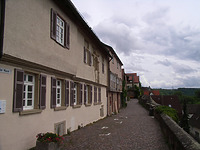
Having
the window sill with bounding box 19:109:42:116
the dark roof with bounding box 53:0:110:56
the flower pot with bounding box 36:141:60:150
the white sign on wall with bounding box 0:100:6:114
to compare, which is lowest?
the flower pot with bounding box 36:141:60:150

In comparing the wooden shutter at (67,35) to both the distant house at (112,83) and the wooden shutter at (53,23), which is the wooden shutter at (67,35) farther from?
the distant house at (112,83)

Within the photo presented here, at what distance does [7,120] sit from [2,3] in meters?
3.32

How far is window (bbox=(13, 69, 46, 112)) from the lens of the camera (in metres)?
5.95

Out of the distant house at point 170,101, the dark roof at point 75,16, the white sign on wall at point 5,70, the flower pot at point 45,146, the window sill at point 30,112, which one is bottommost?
the distant house at point 170,101

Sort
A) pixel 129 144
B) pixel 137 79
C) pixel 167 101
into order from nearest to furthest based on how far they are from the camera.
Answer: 1. pixel 129 144
2. pixel 167 101
3. pixel 137 79

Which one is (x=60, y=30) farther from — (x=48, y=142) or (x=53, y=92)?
(x=48, y=142)

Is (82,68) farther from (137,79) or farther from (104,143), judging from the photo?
(137,79)

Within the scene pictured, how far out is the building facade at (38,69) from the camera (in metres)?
5.62

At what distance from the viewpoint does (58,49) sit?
8648mm

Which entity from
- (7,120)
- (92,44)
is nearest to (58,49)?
(7,120)

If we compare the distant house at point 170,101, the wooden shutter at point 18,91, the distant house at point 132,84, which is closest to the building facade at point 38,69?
the wooden shutter at point 18,91

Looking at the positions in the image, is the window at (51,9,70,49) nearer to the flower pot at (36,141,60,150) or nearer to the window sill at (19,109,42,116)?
the window sill at (19,109,42,116)

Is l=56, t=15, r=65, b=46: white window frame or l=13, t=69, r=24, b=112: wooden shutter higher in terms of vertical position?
l=56, t=15, r=65, b=46: white window frame

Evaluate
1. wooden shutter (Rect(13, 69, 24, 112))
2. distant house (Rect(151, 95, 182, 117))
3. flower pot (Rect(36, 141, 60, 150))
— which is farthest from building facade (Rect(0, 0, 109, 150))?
distant house (Rect(151, 95, 182, 117))
